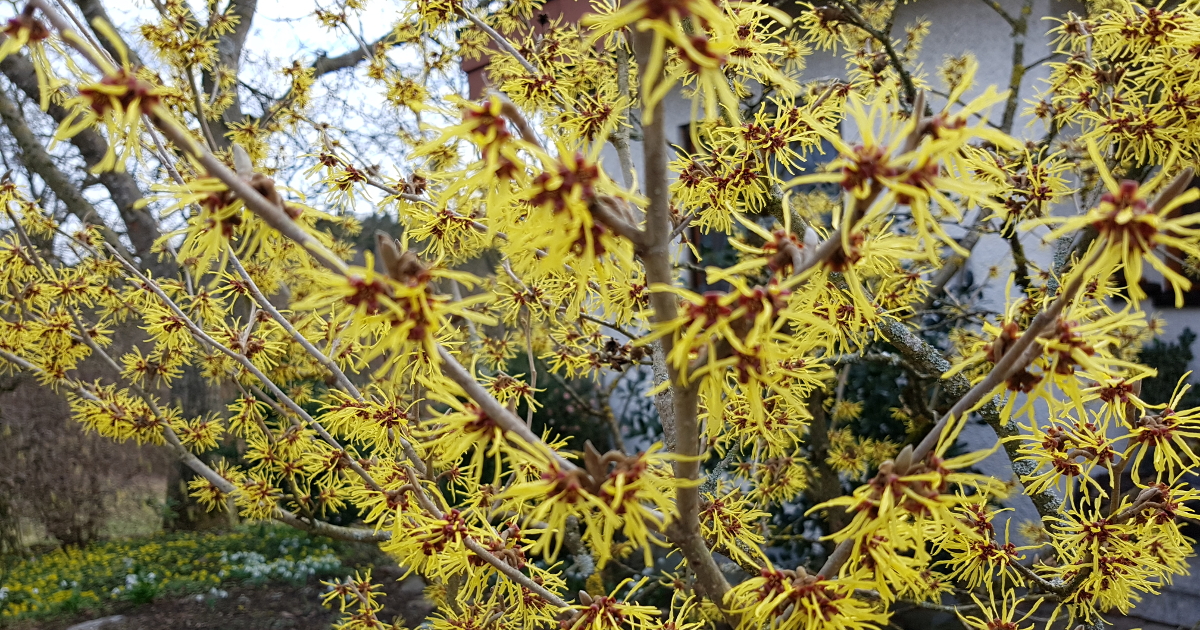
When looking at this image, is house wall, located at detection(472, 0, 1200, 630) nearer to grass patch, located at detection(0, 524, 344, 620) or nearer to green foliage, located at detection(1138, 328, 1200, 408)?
green foliage, located at detection(1138, 328, 1200, 408)

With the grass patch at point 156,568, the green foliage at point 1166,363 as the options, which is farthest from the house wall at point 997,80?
the grass patch at point 156,568

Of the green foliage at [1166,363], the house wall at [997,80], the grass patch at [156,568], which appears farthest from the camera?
the grass patch at [156,568]

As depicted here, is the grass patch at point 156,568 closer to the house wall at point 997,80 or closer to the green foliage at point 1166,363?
the house wall at point 997,80

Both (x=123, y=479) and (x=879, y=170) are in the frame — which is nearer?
(x=879, y=170)

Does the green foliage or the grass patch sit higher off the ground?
the green foliage

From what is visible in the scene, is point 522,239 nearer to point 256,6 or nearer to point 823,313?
point 823,313

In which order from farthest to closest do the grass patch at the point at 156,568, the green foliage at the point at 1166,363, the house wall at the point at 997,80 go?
the grass patch at the point at 156,568
the green foliage at the point at 1166,363
the house wall at the point at 997,80

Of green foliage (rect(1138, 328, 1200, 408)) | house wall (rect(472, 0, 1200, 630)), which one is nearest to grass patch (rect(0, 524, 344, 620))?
house wall (rect(472, 0, 1200, 630))

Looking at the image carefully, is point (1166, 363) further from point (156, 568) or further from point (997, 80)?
point (156, 568)

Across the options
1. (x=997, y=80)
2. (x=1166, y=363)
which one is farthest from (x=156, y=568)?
(x=1166, y=363)

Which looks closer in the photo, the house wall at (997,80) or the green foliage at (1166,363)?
the house wall at (997,80)

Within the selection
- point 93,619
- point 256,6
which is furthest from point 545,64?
point 93,619

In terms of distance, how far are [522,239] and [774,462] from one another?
2506 millimetres

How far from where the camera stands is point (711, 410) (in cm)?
97
